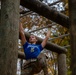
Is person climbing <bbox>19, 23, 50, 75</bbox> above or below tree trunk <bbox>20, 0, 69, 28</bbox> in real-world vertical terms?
below

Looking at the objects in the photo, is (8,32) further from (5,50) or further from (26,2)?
(26,2)

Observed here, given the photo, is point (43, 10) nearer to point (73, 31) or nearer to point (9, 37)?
point (9, 37)

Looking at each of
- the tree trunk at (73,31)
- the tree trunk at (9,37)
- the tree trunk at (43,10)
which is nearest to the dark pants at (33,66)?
the tree trunk at (43,10)

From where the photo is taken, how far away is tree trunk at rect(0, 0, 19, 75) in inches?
169

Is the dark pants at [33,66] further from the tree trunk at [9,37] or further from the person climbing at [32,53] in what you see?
the tree trunk at [9,37]

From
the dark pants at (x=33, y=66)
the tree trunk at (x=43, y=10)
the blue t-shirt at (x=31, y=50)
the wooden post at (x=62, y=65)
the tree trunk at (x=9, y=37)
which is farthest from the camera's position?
the wooden post at (x=62, y=65)

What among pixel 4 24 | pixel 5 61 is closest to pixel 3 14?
pixel 4 24

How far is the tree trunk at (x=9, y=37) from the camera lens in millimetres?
4285

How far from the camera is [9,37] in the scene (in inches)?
175

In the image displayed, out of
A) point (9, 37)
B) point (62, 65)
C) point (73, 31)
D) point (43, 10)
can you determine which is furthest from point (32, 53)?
point (73, 31)

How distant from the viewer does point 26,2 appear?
5.59m

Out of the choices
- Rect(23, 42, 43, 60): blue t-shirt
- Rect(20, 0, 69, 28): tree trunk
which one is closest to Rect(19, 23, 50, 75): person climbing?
Rect(23, 42, 43, 60): blue t-shirt

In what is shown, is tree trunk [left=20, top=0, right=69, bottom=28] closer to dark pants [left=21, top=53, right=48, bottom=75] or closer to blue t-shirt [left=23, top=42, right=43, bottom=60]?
blue t-shirt [left=23, top=42, right=43, bottom=60]

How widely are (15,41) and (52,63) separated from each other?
1576 centimetres
